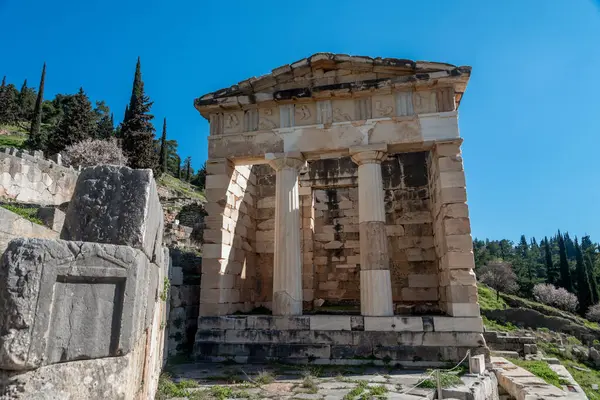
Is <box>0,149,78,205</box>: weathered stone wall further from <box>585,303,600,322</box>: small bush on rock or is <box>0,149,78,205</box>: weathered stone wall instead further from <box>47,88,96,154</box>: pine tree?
<box>585,303,600,322</box>: small bush on rock

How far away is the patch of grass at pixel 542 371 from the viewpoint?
357 inches

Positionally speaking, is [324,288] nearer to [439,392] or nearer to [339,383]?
[339,383]

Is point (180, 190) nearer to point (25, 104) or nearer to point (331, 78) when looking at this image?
point (331, 78)

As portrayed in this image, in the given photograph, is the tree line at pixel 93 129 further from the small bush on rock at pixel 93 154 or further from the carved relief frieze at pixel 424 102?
the carved relief frieze at pixel 424 102

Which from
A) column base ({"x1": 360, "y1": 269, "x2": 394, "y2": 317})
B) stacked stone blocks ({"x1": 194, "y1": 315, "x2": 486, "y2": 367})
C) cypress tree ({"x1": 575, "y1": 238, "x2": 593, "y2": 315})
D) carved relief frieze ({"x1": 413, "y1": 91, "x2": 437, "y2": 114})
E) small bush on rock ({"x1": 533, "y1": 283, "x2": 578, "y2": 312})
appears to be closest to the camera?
stacked stone blocks ({"x1": 194, "y1": 315, "x2": 486, "y2": 367})

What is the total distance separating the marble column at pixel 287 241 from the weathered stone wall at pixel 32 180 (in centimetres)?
1192

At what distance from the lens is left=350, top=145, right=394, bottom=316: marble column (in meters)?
9.41

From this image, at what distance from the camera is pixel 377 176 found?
10219 mm

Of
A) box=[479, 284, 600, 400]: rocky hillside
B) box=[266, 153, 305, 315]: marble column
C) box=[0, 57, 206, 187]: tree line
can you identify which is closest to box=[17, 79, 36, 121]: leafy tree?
box=[0, 57, 206, 187]: tree line

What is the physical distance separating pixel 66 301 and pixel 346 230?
37.7 feet

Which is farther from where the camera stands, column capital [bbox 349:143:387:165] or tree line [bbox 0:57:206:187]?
tree line [bbox 0:57:206:187]

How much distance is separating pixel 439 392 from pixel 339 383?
168 cm

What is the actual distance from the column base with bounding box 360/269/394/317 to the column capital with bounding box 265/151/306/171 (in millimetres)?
3317

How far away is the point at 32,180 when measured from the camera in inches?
691
